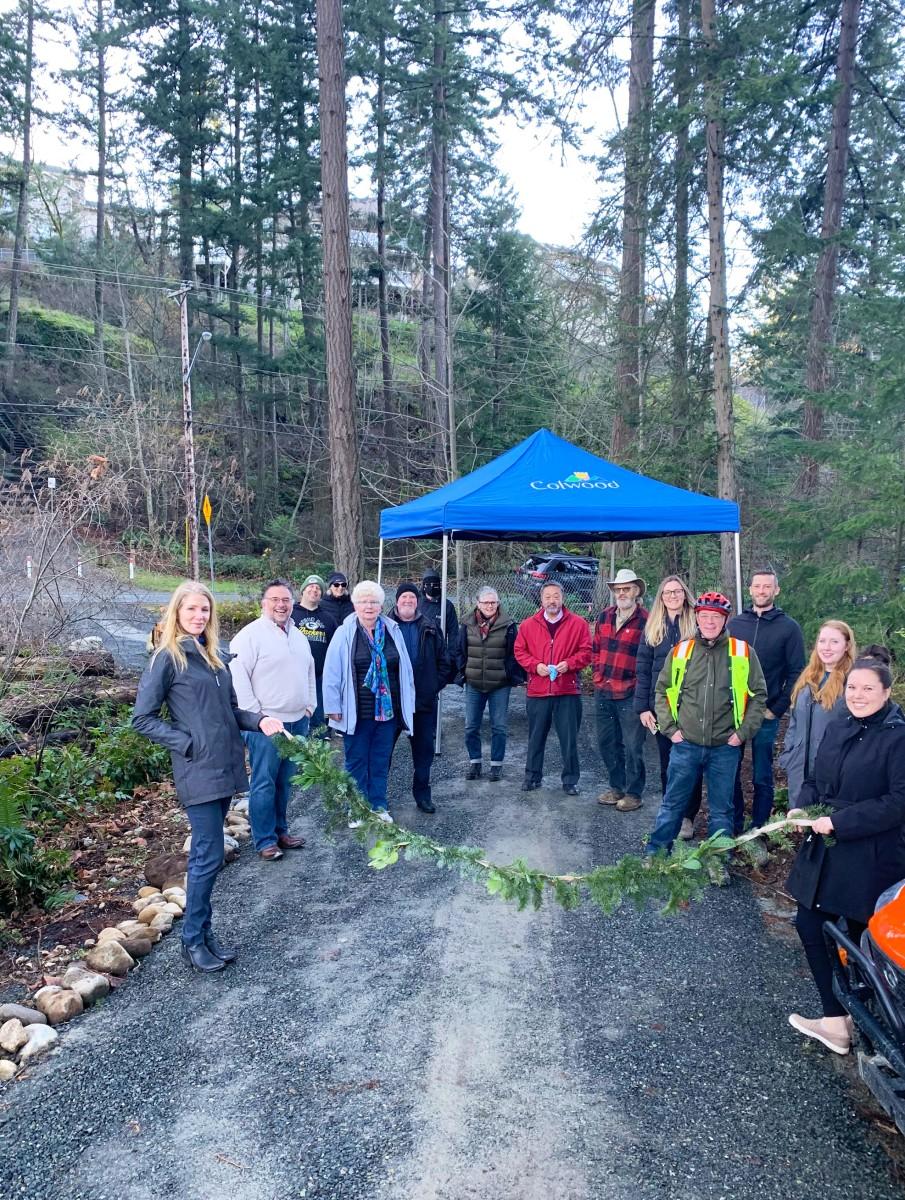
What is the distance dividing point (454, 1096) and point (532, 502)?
16.0 ft

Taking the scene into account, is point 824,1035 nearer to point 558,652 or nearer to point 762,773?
point 762,773

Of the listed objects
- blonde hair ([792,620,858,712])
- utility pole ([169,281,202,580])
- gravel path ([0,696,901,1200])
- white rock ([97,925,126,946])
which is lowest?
gravel path ([0,696,901,1200])

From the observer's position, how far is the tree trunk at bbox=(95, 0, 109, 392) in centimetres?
2531

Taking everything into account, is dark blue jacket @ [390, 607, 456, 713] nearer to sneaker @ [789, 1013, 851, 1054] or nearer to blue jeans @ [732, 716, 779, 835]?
blue jeans @ [732, 716, 779, 835]

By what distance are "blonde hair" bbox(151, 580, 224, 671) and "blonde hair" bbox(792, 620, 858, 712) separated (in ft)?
9.22

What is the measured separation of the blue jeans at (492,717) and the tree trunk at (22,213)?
26299 millimetres

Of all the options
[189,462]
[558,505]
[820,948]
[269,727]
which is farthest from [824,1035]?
[189,462]

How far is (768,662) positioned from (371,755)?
2622mm

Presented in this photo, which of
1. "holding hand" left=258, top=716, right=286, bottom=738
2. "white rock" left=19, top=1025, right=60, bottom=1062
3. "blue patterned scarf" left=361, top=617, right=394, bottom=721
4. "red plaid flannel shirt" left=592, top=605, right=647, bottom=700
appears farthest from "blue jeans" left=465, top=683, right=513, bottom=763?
"white rock" left=19, top=1025, right=60, bottom=1062

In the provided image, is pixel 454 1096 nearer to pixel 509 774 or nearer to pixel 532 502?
pixel 509 774

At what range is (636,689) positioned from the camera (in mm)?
5410

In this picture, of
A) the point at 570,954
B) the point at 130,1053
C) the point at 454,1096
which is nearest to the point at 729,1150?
the point at 454,1096

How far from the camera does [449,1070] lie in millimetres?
2914

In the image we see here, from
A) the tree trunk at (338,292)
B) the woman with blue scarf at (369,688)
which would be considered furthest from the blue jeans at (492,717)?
the tree trunk at (338,292)
